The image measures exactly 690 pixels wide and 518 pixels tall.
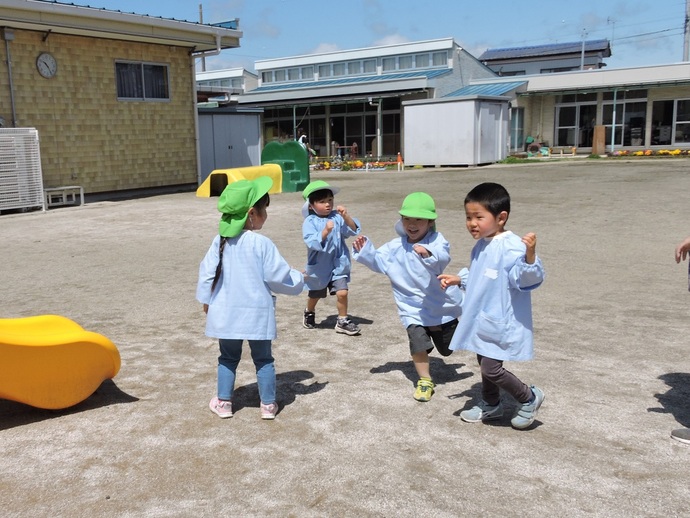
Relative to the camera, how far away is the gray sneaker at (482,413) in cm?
372

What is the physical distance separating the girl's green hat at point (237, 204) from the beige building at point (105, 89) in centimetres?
1273

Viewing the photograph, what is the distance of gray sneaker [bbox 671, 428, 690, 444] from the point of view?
3.39 m

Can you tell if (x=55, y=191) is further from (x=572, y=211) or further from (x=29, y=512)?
(x=29, y=512)

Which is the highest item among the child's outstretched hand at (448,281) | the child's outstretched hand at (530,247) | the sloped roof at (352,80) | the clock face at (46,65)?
the sloped roof at (352,80)

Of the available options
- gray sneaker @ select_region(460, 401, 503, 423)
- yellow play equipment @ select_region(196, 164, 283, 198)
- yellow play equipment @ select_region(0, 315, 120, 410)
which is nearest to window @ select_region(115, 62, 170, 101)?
yellow play equipment @ select_region(196, 164, 283, 198)

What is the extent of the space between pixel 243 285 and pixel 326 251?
1.78 meters

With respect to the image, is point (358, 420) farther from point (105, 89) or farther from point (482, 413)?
point (105, 89)

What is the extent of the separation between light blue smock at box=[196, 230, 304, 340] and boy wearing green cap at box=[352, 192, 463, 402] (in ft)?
2.26

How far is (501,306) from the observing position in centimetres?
353

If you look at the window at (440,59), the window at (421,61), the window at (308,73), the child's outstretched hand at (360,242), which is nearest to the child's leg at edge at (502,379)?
the child's outstretched hand at (360,242)

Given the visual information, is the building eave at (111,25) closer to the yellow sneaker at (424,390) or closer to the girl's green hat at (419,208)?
the girl's green hat at (419,208)

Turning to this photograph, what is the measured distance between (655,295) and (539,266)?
3.73m

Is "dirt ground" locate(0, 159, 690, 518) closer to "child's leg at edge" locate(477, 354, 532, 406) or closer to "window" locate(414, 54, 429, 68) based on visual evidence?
"child's leg at edge" locate(477, 354, 532, 406)

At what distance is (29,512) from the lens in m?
2.86
